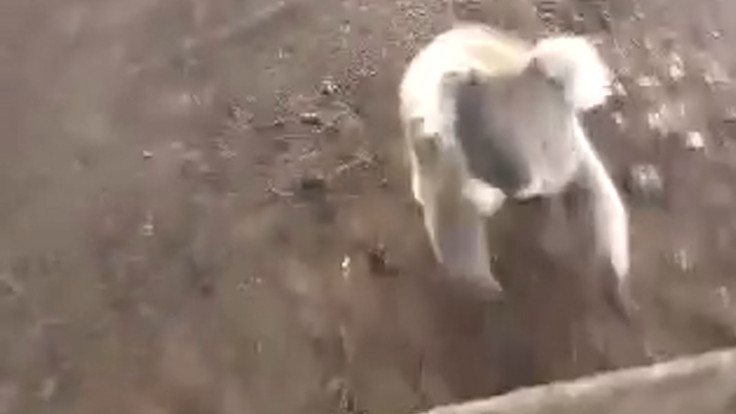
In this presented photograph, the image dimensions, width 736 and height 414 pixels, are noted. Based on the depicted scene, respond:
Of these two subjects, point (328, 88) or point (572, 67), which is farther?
point (328, 88)

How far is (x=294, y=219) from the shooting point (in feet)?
5.21

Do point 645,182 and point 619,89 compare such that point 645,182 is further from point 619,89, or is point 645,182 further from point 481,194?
point 481,194

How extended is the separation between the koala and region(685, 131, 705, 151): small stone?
0.52 ft

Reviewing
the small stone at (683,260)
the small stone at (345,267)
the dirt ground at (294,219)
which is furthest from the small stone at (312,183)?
the small stone at (683,260)

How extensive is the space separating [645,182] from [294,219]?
46cm

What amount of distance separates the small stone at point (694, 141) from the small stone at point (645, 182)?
64 millimetres

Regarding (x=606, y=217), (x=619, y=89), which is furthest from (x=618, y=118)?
(x=606, y=217)

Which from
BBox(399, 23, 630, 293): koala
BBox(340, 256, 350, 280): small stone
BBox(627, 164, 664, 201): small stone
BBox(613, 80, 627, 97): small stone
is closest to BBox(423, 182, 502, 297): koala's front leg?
BBox(399, 23, 630, 293): koala

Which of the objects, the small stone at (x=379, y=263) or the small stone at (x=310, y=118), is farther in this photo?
the small stone at (x=310, y=118)

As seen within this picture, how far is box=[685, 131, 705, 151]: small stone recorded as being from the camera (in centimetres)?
166

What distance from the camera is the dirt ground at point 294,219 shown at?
57.2 inches

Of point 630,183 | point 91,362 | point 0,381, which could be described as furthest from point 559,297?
point 0,381

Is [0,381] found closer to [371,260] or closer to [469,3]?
[371,260]

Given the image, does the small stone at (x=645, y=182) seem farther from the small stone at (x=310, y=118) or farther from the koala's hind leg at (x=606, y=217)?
the small stone at (x=310, y=118)
